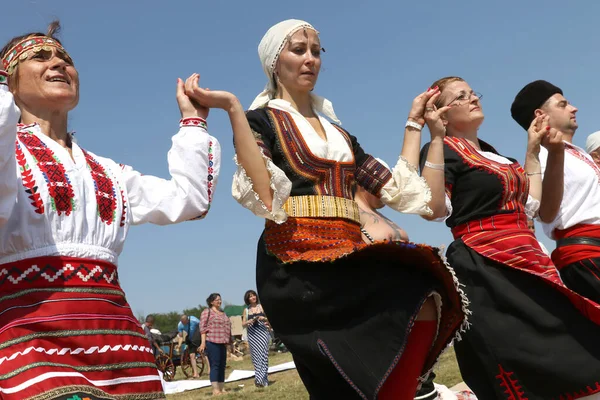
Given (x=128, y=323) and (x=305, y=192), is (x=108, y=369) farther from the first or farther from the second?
(x=305, y=192)

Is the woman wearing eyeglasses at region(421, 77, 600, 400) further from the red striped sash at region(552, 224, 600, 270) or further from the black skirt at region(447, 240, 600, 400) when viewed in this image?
the red striped sash at region(552, 224, 600, 270)

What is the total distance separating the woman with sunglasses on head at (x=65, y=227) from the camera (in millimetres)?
2443

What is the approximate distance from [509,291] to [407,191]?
1.06 meters

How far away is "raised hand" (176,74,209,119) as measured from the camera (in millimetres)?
3188

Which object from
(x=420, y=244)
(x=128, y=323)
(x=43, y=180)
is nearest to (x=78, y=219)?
(x=43, y=180)

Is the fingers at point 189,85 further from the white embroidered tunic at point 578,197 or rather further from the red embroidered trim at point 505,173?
the white embroidered tunic at point 578,197

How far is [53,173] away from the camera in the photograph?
8.96 feet

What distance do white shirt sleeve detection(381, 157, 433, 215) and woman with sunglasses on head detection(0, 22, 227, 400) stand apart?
3.28 ft

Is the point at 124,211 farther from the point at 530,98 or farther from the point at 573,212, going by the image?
the point at 530,98

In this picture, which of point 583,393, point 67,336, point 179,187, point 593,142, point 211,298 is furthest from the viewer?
point 211,298

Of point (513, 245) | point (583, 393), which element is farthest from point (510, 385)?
point (513, 245)

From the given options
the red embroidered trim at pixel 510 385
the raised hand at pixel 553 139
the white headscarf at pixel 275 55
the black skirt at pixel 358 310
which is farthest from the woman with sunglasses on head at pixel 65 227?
the raised hand at pixel 553 139

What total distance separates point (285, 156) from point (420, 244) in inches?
33.4

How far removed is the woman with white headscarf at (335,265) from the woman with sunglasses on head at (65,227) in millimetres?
373
